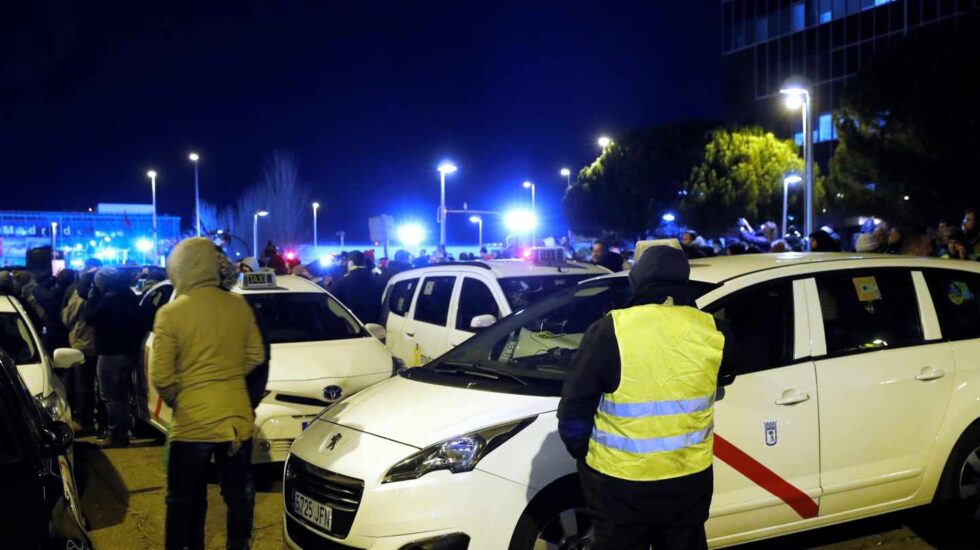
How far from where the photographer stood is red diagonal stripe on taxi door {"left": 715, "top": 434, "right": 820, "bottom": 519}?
408 centimetres

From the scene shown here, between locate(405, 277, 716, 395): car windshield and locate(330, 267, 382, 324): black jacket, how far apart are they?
584cm

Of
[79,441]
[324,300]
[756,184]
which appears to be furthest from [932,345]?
[756,184]

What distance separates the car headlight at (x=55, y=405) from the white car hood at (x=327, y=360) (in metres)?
1.50

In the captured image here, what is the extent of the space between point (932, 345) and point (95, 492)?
6166 millimetres

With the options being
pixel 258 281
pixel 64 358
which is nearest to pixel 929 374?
pixel 258 281

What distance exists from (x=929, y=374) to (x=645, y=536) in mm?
2577

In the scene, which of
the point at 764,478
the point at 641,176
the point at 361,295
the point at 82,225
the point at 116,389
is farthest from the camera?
the point at 82,225

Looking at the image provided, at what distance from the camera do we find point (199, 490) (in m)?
4.23

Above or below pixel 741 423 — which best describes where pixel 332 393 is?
below

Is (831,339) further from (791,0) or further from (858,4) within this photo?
(791,0)

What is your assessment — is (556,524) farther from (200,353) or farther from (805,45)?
(805,45)

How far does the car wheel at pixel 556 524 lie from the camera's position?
3.73 metres

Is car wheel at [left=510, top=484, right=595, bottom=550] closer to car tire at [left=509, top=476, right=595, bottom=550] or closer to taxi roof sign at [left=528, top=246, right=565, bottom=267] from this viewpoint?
car tire at [left=509, top=476, right=595, bottom=550]

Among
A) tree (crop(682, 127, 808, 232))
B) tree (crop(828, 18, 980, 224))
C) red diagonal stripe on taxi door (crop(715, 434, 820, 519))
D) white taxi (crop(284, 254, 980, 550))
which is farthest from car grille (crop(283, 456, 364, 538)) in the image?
tree (crop(682, 127, 808, 232))
